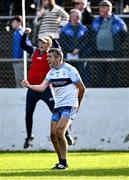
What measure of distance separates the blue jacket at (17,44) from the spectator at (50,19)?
441 millimetres

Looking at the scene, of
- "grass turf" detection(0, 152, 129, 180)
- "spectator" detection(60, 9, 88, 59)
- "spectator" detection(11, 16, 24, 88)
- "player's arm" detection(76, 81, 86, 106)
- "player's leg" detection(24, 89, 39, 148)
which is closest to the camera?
"grass turf" detection(0, 152, 129, 180)

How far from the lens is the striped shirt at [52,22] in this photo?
16.9 m

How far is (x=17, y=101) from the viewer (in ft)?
56.6

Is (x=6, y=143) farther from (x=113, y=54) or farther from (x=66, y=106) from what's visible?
(x=66, y=106)

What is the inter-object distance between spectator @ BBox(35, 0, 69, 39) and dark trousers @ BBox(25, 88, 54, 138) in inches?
54.2

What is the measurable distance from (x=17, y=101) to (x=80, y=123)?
1494 millimetres

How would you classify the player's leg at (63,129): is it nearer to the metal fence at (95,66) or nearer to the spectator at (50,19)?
the metal fence at (95,66)

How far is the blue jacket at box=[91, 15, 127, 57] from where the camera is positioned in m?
16.4

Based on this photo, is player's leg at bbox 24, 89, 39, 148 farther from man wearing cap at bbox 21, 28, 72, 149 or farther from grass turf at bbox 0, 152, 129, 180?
grass turf at bbox 0, 152, 129, 180

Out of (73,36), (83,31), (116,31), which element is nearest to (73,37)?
(73,36)

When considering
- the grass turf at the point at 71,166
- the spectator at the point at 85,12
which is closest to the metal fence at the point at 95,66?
the spectator at the point at 85,12

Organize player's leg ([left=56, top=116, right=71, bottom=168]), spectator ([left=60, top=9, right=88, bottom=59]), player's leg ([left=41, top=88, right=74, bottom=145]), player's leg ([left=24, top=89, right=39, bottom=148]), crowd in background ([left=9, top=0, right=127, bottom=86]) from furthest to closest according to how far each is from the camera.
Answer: spectator ([left=60, top=9, right=88, bottom=59]), crowd in background ([left=9, top=0, right=127, bottom=86]), player's leg ([left=24, top=89, right=39, bottom=148]), player's leg ([left=41, top=88, right=74, bottom=145]), player's leg ([left=56, top=116, right=71, bottom=168])

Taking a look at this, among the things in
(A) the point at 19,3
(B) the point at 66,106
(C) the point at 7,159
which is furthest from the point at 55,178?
(A) the point at 19,3

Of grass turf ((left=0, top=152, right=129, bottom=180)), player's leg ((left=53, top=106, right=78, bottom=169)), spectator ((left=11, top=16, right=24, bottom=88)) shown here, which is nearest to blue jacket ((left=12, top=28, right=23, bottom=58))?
spectator ((left=11, top=16, right=24, bottom=88))
